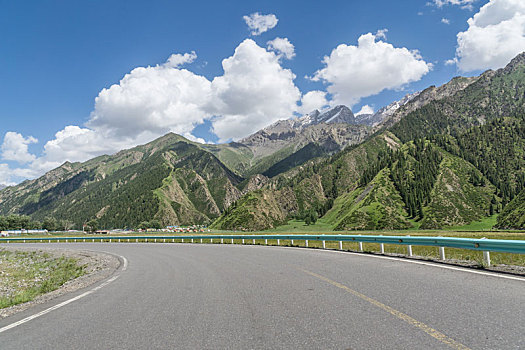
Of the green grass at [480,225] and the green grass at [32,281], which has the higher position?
the green grass at [32,281]

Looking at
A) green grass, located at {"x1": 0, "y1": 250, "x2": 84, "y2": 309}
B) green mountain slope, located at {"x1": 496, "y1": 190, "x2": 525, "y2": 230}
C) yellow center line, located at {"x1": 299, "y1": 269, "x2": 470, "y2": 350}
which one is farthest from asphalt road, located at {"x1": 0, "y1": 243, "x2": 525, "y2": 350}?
green mountain slope, located at {"x1": 496, "y1": 190, "x2": 525, "y2": 230}

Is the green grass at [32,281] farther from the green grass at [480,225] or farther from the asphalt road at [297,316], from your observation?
the green grass at [480,225]

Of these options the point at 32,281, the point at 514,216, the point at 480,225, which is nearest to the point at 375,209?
the point at 480,225

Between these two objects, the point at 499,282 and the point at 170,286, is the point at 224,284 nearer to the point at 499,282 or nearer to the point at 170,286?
the point at 170,286

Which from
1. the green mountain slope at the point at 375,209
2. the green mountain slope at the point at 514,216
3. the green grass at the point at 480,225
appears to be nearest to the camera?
the green mountain slope at the point at 514,216

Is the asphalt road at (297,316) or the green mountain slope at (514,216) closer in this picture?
the asphalt road at (297,316)

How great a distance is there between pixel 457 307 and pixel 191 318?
16.2 feet

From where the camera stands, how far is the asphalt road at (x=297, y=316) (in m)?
4.64

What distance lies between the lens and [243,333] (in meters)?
5.11

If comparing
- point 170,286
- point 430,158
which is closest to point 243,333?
point 170,286

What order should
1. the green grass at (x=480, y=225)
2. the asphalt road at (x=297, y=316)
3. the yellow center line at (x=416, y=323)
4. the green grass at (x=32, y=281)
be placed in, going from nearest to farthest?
the yellow center line at (x=416, y=323) < the asphalt road at (x=297, y=316) < the green grass at (x=32, y=281) < the green grass at (x=480, y=225)

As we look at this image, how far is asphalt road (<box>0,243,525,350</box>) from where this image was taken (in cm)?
464

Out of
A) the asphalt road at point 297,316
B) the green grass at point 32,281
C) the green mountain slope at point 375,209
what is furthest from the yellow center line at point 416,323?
the green mountain slope at point 375,209

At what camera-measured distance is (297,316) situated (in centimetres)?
597
